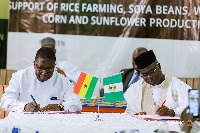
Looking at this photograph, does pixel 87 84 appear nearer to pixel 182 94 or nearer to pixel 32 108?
pixel 32 108

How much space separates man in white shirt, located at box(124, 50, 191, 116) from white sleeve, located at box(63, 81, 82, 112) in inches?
21.9

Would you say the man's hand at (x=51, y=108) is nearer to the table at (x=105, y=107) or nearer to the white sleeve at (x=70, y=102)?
the white sleeve at (x=70, y=102)

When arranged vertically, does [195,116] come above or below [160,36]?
below

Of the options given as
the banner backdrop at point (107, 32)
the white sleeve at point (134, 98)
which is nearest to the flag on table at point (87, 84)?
the white sleeve at point (134, 98)

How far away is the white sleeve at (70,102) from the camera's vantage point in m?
4.58

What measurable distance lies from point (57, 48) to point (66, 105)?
294cm

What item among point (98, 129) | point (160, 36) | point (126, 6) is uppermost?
point (126, 6)

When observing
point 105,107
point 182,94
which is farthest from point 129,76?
point 182,94

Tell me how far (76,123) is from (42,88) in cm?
134

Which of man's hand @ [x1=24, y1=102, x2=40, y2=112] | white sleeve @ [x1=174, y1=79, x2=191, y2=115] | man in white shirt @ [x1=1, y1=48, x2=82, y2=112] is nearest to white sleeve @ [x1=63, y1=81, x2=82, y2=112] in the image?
man in white shirt @ [x1=1, y1=48, x2=82, y2=112]

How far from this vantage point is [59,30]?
7375mm

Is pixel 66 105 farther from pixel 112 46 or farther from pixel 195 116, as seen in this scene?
pixel 112 46

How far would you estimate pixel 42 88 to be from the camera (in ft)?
15.9

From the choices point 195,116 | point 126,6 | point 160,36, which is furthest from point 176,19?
point 195,116
